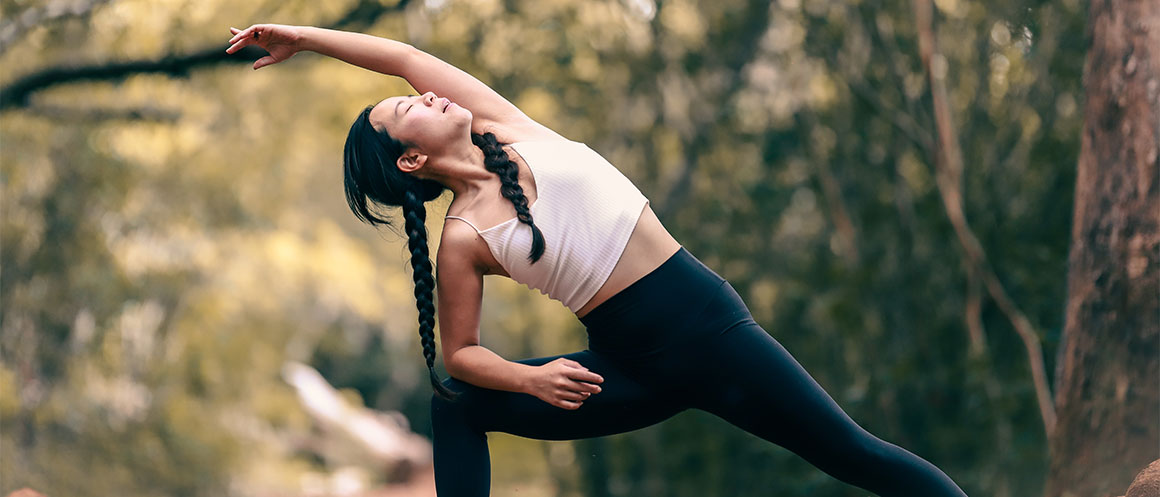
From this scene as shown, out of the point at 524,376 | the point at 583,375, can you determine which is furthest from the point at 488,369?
the point at 583,375

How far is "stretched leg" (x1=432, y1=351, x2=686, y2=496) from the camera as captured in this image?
2248 millimetres

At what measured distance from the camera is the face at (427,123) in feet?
7.23

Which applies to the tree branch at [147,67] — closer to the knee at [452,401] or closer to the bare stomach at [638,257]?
the knee at [452,401]

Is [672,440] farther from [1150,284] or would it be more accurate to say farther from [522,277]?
[522,277]

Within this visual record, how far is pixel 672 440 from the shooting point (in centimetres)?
627

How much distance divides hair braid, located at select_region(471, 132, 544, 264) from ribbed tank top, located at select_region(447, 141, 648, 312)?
0.04 feet

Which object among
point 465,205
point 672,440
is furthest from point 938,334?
point 465,205

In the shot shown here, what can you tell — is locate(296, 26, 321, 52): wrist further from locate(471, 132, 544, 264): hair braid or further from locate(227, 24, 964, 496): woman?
locate(471, 132, 544, 264): hair braid

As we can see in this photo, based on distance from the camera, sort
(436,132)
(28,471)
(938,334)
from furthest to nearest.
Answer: (28,471) < (938,334) < (436,132)

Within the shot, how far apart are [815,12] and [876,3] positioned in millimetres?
411

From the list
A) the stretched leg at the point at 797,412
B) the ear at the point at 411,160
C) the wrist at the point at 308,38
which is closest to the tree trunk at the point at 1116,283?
the stretched leg at the point at 797,412

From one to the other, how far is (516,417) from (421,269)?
1.27ft

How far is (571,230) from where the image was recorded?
2164 millimetres

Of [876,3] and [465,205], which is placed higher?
[876,3]
